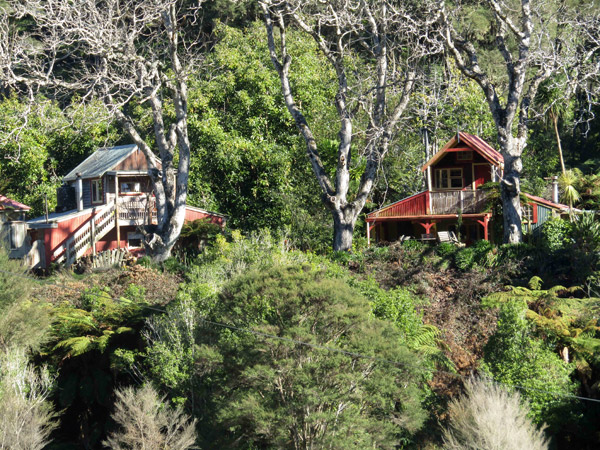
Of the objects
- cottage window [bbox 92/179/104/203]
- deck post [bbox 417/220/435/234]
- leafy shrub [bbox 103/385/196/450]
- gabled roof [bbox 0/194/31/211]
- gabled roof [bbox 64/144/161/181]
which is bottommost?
leafy shrub [bbox 103/385/196/450]

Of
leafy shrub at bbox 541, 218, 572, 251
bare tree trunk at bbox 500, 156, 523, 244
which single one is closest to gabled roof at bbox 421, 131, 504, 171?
bare tree trunk at bbox 500, 156, 523, 244

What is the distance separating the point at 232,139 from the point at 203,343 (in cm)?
1844

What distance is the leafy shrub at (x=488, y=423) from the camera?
1395cm

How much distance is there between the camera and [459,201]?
30.4m

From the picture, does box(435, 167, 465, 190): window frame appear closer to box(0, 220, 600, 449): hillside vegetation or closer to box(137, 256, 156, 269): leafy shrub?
box(0, 220, 600, 449): hillside vegetation

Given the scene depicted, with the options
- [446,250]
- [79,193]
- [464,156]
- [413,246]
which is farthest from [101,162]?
[446,250]

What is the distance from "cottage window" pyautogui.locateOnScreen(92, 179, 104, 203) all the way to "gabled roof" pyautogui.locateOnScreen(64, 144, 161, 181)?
0.58m

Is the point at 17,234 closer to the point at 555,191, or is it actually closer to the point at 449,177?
the point at 449,177

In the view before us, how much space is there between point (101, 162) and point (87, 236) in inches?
225

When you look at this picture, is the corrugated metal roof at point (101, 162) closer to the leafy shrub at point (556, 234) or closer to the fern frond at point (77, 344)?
the fern frond at point (77, 344)

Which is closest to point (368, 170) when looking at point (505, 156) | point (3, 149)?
point (505, 156)

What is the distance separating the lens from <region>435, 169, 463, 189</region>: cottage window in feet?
107

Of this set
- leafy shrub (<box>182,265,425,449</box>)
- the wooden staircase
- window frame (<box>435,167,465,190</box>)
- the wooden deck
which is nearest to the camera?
leafy shrub (<box>182,265,425,449</box>)

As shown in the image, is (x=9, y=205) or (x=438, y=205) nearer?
(x=438, y=205)
